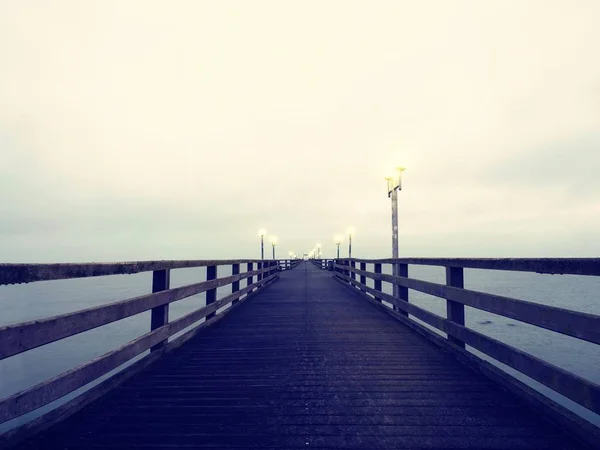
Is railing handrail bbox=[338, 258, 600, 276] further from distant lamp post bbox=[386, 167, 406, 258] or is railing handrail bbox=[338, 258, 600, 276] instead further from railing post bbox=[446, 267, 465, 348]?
distant lamp post bbox=[386, 167, 406, 258]

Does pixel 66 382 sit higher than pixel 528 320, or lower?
lower

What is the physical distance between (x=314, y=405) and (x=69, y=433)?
1889 millimetres

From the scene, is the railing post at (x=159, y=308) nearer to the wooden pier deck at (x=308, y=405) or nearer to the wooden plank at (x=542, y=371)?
the wooden pier deck at (x=308, y=405)

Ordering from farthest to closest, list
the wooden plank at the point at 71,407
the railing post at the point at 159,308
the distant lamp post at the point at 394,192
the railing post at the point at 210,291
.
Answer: the distant lamp post at the point at 394,192 < the railing post at the point at 210,291 < the railing post at the point at 159,308 < the wooden plank at the point at 71,407

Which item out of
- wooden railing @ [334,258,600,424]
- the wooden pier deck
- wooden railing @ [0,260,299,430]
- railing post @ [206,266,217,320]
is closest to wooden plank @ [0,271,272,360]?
wooden railing @ [0,260,299,430]

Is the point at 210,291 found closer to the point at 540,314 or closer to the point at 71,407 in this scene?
the point at 71,407

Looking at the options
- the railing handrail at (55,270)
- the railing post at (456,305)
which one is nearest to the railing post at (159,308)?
the railing handrail at (55,270)

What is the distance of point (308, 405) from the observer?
320cm

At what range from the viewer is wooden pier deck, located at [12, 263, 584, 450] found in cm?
263

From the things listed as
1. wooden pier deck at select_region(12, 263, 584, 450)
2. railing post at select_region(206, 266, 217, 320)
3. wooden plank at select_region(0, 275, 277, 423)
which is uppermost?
railing post at select_region(206, 266, 217, 320)

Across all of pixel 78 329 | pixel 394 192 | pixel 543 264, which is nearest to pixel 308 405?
pixel 78 329

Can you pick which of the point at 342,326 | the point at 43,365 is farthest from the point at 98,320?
the point at 43,365

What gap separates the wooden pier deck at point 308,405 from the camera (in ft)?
8.63

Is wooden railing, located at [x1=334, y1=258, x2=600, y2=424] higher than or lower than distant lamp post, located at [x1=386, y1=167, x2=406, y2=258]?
lower
